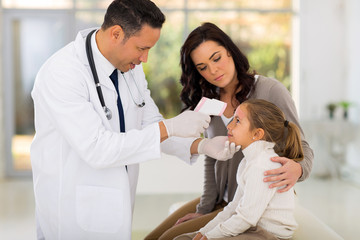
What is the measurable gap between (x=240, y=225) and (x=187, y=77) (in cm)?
84

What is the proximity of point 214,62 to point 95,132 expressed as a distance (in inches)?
28.2

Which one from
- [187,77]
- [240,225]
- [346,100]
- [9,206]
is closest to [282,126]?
[240,225]

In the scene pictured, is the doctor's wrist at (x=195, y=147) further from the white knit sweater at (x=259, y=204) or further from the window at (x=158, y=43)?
the window at (x=158, y=43)

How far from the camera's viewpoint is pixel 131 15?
1.80 meters

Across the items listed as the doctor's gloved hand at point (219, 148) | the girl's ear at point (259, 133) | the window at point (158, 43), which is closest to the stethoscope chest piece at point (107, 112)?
the doctor's gloved hand at point (219, 148)

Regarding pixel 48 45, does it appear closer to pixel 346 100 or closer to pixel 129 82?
pixel 346 100

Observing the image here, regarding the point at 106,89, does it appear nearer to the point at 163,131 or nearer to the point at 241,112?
the point at 163,131

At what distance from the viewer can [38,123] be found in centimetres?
190

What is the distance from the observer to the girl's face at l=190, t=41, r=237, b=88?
85.6 inches

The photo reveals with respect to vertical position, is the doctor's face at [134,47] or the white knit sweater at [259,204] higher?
the doctor's face at [134,47]

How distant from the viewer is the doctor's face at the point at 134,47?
183 cm

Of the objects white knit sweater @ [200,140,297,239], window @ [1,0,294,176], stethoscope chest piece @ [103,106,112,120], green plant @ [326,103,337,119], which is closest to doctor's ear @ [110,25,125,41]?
stethoscope chest piece @ [103,106,112,120]

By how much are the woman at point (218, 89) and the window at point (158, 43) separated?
4.08m

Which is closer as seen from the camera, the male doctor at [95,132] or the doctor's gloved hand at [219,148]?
the male doctor at [95,132]
